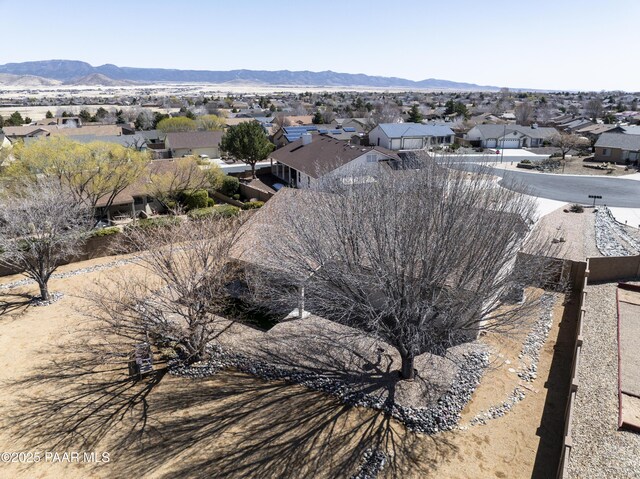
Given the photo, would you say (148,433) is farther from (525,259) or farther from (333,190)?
(525,259)

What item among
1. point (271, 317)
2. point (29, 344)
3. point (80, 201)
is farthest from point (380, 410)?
point (80, 201)

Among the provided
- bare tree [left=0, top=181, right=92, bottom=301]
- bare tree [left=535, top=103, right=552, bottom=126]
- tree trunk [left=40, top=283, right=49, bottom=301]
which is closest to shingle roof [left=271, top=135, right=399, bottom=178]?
bare tree [left=0, top=181, right=92, bottom=301]

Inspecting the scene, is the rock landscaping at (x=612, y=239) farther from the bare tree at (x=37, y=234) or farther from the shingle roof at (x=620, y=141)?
the bare tree at (x=37, y=234)

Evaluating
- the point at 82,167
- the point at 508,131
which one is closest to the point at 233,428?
the point at 82,167

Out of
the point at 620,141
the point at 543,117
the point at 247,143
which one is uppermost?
the point at 543,117

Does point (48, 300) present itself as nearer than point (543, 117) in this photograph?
Yes

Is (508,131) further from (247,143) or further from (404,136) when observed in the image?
(247,143)

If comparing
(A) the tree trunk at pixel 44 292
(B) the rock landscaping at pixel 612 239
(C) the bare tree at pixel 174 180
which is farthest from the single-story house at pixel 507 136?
(A) the tree trunk at pixel 44 292
